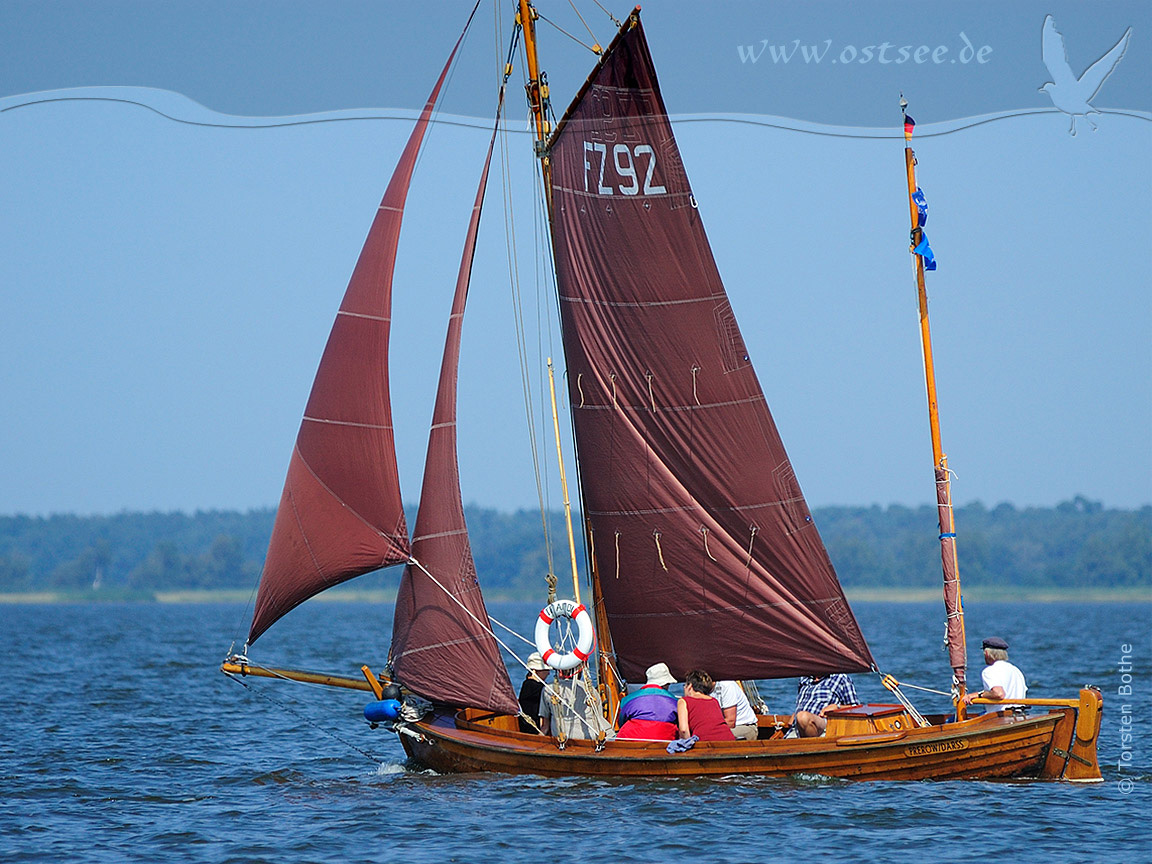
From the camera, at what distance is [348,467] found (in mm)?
17750

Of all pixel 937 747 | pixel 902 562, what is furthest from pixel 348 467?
pixel 902 562

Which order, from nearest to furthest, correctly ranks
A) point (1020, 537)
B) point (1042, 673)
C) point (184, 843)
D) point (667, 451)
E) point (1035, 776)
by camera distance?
point (184, 843)
point (1035, 776)
point (667, 451)
point (1042, 673)
point (1020, 537)

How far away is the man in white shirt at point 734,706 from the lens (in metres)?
16.9

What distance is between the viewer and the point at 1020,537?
617 feet

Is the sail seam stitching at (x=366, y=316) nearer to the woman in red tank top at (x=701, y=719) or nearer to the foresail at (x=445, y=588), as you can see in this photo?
the foresail at (x=445, y=588)

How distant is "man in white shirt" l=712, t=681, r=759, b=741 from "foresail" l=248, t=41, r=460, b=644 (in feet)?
14.3

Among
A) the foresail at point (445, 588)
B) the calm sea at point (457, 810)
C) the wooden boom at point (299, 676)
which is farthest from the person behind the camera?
the wooden boom at point (299, 676)

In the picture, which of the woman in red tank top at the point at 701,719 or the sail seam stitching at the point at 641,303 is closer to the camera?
the woman in red tank top at the point at 701,719

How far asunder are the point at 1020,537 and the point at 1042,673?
530 feet

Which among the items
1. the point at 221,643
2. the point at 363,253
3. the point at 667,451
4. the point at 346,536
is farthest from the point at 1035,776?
the point at 221,643

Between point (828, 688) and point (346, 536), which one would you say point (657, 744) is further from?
point (346, 536)

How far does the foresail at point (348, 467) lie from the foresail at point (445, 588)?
1.32ft

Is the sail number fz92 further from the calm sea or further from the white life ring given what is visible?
the calm sea

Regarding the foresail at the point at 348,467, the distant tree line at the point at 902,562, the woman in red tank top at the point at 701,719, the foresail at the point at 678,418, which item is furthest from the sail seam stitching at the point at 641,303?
the distant tree line at the point at 902,562
